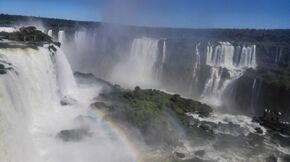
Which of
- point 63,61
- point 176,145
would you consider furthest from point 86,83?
point 176,145

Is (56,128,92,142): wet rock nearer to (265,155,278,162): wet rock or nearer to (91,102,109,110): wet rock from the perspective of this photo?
(91,102,109,110): wet rock

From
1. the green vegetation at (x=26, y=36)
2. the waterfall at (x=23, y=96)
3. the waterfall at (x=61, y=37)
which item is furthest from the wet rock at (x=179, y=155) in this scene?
the waterfall at (x=61, y=37)

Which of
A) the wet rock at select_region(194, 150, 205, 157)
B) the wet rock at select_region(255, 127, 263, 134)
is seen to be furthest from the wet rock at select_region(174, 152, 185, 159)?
the wet rock at select_region(255, 127, 263, 134)

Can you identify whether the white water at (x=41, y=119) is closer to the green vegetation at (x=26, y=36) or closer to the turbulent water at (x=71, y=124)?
the turbulent water at (x=71, y=124)

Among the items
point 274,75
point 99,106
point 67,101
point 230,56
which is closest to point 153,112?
point 99,106

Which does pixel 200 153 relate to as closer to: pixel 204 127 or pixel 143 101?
pixel 204 127

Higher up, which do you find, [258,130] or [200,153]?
[258,130]
